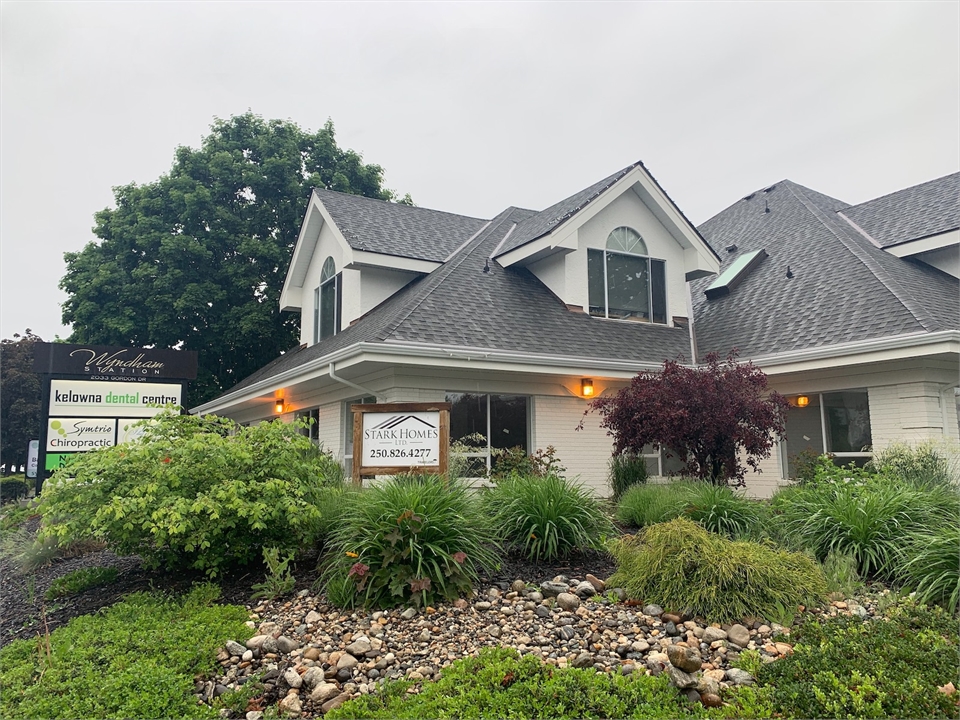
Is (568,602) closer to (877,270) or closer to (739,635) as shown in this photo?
(739,635)

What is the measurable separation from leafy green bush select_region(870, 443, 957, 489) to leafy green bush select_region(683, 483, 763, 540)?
2.81 m

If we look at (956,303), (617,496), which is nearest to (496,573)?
(617,496)

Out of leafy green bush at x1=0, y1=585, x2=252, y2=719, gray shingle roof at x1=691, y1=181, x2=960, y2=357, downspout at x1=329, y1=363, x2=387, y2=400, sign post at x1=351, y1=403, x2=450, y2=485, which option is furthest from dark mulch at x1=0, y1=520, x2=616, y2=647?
gray shingle roof at x1=691, y1=181, x2=960, y2=357

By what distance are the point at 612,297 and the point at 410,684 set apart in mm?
11099

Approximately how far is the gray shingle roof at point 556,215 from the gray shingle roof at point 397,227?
58.8 inches

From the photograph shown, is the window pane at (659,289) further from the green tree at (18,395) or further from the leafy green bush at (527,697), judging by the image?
the green tree at (18,395)

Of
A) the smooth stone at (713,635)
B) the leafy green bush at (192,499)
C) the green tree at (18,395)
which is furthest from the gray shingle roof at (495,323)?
the green tree at (18,395)

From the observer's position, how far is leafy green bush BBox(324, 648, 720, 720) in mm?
3543

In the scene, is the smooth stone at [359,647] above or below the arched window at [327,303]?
below

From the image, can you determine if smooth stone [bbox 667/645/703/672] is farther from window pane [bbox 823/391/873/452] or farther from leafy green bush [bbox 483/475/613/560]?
window pane [bbox 823/391/873/452]

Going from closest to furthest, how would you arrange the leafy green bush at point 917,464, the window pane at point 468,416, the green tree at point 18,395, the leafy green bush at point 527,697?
1. the leafy green bush at point 527,697
2. the leafy green bush at point 917,464
3. the window pane at point 468,416
4. the green tree at point 18,395

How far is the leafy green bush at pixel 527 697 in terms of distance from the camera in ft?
11.6

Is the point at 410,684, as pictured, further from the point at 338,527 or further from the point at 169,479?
the point at 169,479

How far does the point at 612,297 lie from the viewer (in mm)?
14070
